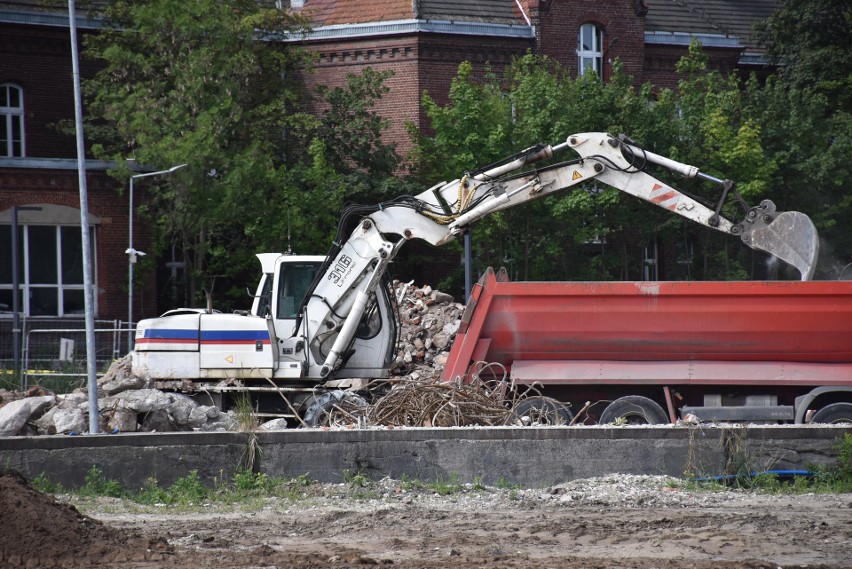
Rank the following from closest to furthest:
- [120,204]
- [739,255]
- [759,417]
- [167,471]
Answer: [167,471], [759,417], [120,204], [739,255]

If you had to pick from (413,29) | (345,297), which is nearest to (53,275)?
(413,29)

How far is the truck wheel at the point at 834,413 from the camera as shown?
1464cm

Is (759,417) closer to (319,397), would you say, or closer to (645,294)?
(645,294)

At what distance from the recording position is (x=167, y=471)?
12141 millimetres

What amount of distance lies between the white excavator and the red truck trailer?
97 cm

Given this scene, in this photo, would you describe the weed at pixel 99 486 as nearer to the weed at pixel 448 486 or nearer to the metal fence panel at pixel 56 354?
the weed at pixel 448 486

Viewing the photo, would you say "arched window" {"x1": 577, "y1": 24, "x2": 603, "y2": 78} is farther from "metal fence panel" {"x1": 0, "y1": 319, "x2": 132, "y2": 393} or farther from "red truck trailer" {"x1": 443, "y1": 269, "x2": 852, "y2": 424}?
"red truck trailer" {"x1": 443, "y1": 269, "x2": 852, "y2": 424}

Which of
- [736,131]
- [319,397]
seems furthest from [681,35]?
[319,397]

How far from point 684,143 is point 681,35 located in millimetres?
7419

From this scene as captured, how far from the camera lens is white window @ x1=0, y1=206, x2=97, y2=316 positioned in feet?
100

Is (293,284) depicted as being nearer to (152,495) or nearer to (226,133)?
(152,495)

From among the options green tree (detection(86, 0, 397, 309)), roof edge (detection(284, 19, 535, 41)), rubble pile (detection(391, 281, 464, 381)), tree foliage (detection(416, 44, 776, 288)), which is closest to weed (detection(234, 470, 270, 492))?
rubble pile (detection(391, 281, 464, 381))

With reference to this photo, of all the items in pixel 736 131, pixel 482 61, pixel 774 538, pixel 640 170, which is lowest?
pixel 774 538

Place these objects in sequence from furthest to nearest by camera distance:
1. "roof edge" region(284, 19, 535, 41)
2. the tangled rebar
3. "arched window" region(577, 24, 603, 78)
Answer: "arched window" region(577, 24, 603, 78) → "roof edge" region(284, 19, 535, 41) → the tangled rebar
